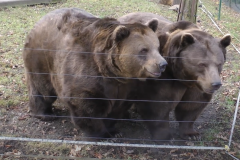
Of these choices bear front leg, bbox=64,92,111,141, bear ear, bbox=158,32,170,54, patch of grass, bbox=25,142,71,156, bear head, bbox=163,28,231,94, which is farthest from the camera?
bear ear, bbox=158,32,170,54

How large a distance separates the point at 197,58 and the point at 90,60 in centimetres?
143

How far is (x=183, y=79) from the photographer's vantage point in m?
4.73

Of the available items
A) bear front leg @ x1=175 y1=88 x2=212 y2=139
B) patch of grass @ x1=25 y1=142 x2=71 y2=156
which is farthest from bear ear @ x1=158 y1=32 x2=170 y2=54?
patch of grass @ x1=25 y1=142 x2=71 y2=156

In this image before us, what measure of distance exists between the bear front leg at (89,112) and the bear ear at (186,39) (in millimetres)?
1320

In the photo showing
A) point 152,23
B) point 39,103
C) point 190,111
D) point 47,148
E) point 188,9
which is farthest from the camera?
point 188,9

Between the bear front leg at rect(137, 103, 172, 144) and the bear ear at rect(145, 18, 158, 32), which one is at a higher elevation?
the bear ear at rect(145, 18, 158, 32)

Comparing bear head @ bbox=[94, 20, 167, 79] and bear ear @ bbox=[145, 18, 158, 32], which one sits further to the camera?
bear ear @ bbox=[145, 18, 158, 32]

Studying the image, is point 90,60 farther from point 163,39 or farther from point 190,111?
point 190,111

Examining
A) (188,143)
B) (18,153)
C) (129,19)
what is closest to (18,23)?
(129,19)

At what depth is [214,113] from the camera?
6230mm

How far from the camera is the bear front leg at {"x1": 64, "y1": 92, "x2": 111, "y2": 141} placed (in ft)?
15.4

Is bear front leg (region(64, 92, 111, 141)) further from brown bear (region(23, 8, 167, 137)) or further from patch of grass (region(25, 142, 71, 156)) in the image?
patch of grass (region(25, 142, 71, 156))

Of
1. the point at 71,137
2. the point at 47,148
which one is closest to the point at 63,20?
the point at 71,137

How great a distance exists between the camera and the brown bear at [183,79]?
4.44m
